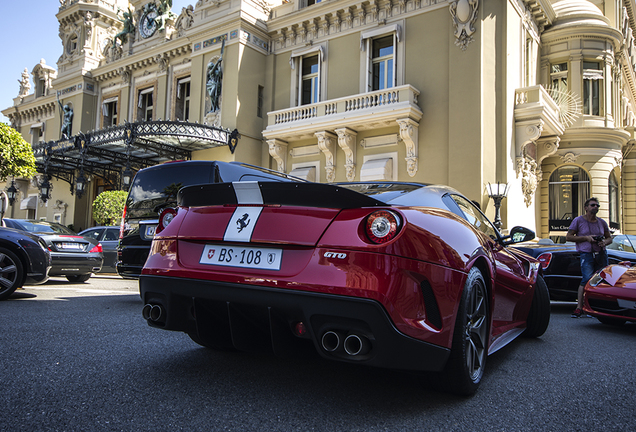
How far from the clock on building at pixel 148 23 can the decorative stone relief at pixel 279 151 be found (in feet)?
33.1

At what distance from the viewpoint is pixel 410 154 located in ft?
50.8

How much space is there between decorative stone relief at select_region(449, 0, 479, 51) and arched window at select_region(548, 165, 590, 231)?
250 inches

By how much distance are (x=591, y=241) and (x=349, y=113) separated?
34.7 feet

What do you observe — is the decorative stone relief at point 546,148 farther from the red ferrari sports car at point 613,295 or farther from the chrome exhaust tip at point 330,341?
the chrome exhaust tip at point 330,341

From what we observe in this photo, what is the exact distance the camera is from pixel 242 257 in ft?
7.82

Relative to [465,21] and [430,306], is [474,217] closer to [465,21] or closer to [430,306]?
[430,306]

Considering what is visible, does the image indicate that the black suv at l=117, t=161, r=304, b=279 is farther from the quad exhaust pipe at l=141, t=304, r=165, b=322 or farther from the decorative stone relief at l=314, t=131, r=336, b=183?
the decorative stone relief at l=314, t=131, r=336, b=183

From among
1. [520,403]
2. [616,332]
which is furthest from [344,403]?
[616,332]

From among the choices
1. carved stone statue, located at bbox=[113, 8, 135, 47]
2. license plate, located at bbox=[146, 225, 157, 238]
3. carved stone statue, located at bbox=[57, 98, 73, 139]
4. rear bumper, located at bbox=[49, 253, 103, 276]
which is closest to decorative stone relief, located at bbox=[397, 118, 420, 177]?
rear bumper, located at bbox=[49, 253, 103, 276]

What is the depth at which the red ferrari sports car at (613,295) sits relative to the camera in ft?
17.0

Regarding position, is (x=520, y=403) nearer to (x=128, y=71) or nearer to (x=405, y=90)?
(x=405, y=90)

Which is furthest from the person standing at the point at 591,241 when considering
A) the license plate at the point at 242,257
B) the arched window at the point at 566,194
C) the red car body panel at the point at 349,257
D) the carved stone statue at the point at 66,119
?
the carved stone statue at the point at 66,119

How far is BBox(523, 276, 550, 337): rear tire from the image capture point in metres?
4.42

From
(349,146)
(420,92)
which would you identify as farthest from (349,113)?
(420,92)
